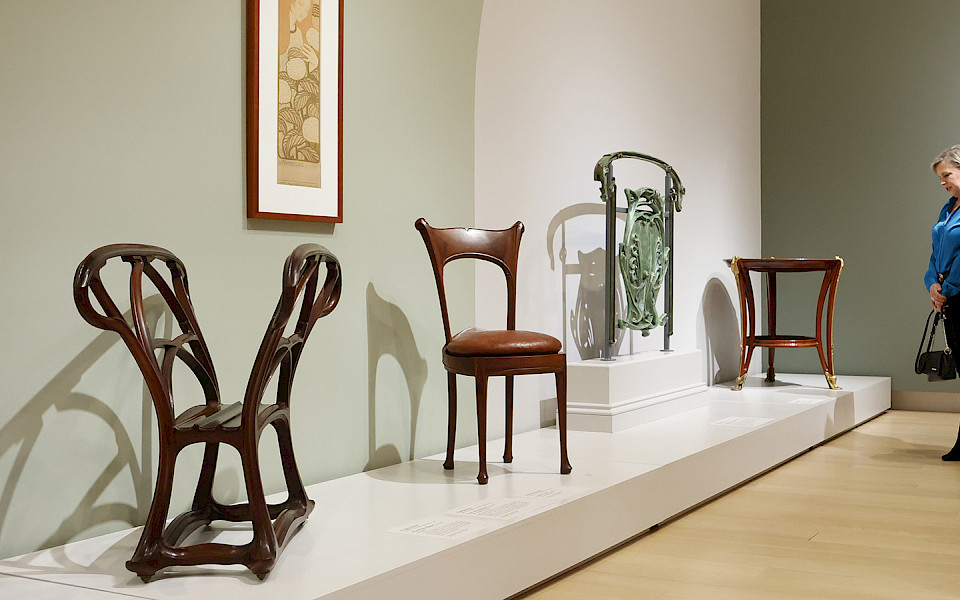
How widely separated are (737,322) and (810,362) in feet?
2.13

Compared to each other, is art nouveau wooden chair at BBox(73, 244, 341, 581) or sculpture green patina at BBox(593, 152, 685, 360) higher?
sculpture green patina at BBox(593, 152, 685, 360)

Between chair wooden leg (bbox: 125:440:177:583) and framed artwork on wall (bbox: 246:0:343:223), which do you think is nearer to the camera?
chair wooden leg (bbox: 125:440:177:583)

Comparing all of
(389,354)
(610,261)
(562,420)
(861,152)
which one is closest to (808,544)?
(562,420)

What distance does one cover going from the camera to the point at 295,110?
3057 millimetres

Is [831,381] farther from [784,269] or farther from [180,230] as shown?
[180,230]

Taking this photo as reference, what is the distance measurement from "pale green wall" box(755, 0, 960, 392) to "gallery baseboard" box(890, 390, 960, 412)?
0.06 m

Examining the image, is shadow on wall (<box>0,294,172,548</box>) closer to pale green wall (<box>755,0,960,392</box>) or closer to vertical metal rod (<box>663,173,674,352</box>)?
vertical metal rod (<box>663,173,674,352</box>)

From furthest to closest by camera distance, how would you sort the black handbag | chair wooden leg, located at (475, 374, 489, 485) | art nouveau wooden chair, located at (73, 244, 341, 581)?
1. the black handbag
2. chair wooden leg, located at (475, 374, 489, 485)
3. art nouveau wooden chair, located at (73, 244, 341, 581)

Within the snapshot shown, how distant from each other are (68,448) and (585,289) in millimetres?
2999

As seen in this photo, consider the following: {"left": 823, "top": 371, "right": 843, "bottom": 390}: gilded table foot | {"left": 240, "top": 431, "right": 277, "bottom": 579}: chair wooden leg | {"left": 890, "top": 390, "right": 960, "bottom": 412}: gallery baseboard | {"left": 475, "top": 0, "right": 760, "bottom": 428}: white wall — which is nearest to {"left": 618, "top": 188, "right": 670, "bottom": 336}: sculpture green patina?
{"left": 475, "top": 0, "right": 760, "bottom": 428}: white wall

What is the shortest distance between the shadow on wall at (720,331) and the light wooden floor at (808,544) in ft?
6.12

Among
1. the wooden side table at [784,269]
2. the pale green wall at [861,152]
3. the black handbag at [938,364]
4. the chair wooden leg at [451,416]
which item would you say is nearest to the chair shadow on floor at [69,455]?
the chair wooden leg at [451,416]

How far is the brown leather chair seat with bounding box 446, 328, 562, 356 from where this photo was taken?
308cm

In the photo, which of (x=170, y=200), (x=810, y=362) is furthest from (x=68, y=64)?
(x=810, y=362)
